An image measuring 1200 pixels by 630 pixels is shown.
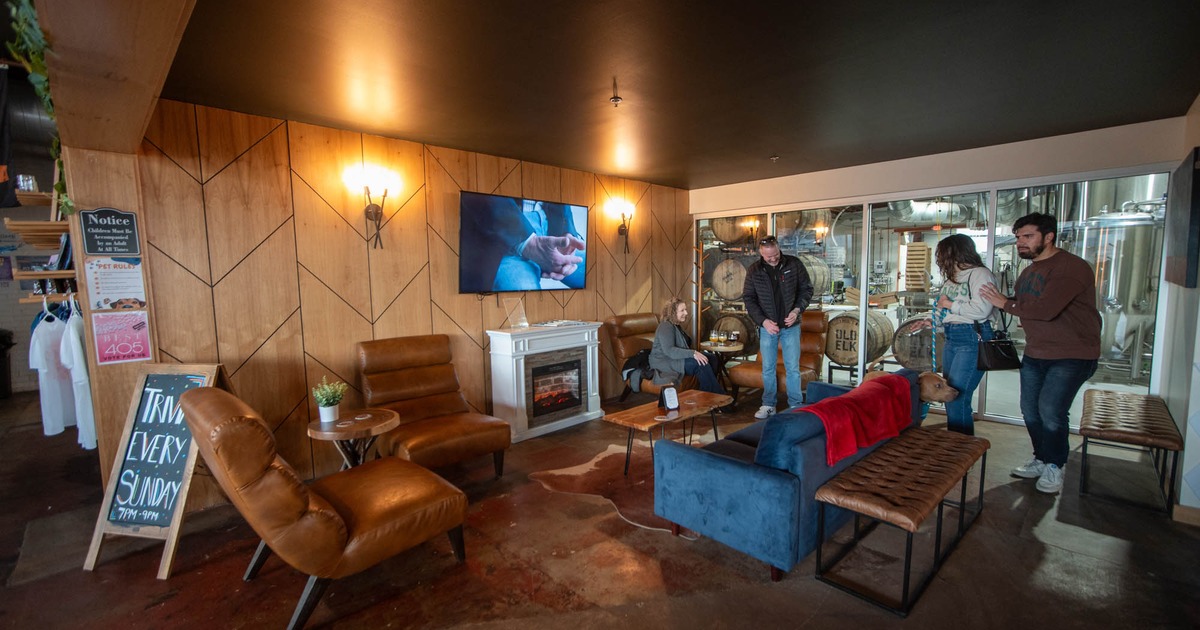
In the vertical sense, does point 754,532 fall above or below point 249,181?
below

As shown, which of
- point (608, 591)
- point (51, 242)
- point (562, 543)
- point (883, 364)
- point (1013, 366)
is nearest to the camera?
point (608, 591)

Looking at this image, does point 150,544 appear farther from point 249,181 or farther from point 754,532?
point 754,532

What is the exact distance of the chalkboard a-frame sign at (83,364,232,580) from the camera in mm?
2652

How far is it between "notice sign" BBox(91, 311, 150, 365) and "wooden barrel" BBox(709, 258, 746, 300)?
5.58 m

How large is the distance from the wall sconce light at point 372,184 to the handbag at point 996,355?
4.29m

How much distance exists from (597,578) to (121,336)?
3043mm

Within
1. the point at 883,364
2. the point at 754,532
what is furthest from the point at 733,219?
the point at 754,532

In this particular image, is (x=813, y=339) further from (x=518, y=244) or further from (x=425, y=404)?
(x=425, y=404)

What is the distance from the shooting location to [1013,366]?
10.7ft

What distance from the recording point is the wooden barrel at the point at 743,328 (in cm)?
621

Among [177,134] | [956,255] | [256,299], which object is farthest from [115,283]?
[956,255]

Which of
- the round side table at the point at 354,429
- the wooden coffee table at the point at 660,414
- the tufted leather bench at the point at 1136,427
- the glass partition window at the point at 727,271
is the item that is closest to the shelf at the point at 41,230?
the round side table at the point at 354,429

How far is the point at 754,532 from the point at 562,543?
1.02 metres

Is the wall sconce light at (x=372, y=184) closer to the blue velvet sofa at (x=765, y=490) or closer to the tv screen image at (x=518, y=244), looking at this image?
the tv screen image at (x=518, y=244)
